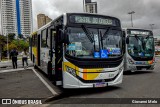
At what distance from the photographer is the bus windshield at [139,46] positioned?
48.5 feet

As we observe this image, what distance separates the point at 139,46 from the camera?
1491cm

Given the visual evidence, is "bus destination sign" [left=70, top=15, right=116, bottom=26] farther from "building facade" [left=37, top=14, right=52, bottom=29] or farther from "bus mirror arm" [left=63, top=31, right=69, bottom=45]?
"building facade" [left=37, top=14, right=52, bottom=29]

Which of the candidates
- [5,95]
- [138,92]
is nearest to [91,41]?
[138,92]

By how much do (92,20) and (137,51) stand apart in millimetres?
6642

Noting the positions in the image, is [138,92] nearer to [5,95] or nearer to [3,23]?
[5,95]

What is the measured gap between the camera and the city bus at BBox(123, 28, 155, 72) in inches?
578

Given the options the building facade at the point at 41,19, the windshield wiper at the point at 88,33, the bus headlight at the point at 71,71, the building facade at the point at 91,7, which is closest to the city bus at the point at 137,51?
the windshield wiper at the point at 88,33

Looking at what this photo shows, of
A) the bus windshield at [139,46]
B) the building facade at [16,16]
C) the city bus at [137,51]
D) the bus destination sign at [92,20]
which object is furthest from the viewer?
the building facade at [16,16]

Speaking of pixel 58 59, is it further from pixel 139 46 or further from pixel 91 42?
pixel 139 46

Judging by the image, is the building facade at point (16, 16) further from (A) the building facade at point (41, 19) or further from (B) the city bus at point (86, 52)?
(B) the city bus at point (86, 52)

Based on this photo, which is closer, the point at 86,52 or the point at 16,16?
the point at 86,52

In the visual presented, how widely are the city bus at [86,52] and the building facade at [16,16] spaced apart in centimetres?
8870

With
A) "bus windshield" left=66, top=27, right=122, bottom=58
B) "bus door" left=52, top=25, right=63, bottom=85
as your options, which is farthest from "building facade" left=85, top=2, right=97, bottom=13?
"bus door" left=52, top=25, right=63, bottom=85

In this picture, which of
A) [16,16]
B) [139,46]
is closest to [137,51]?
[139,46]
